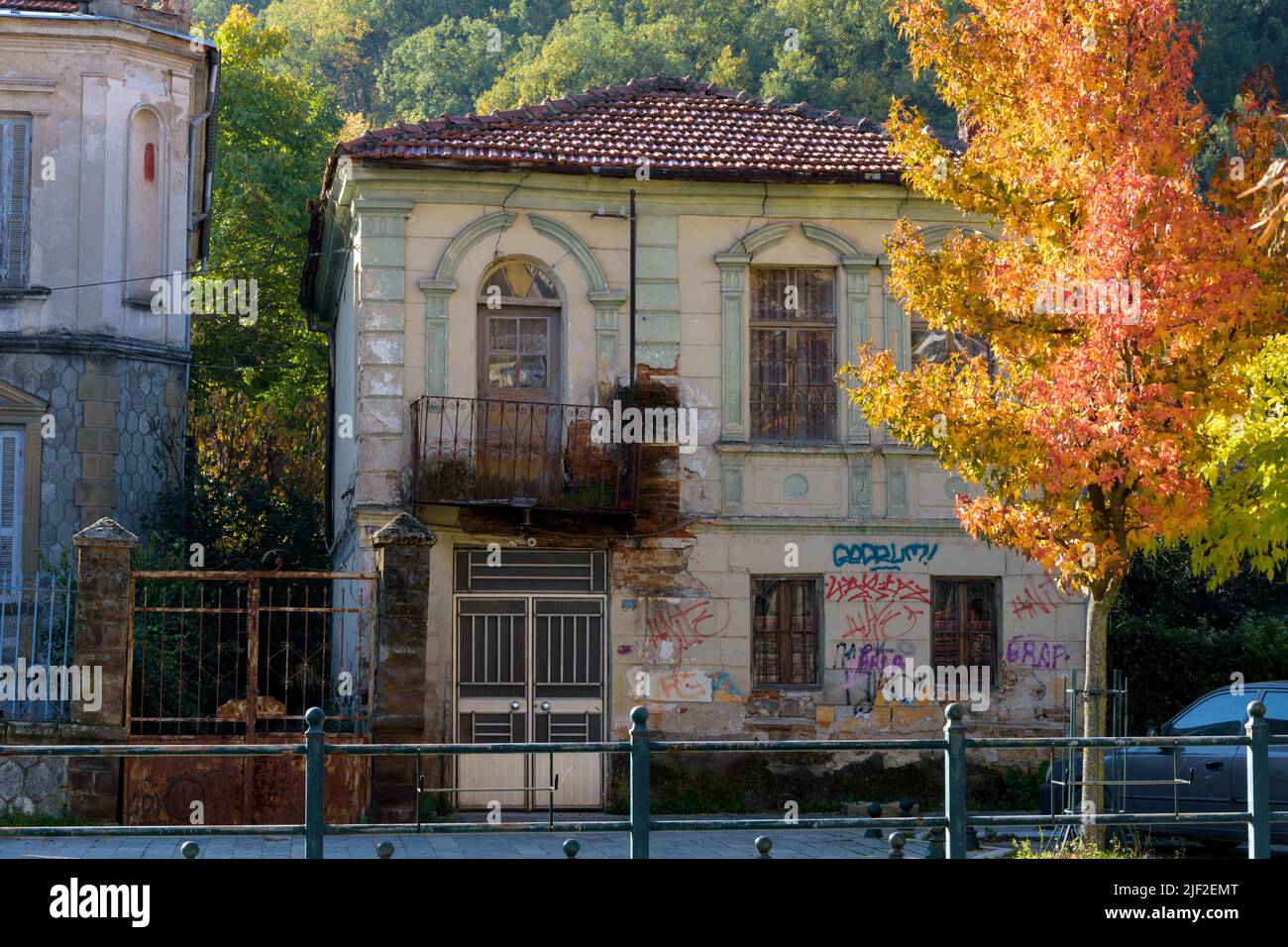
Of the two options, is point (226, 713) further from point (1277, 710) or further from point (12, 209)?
point (1277, 710)

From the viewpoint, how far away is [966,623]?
20.6m

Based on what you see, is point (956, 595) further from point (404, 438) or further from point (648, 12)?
point (648, 12)

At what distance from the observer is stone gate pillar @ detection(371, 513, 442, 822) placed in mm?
16469

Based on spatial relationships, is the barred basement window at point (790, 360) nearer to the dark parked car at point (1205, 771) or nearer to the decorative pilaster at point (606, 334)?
the decorative pilaster at point (606, 334)

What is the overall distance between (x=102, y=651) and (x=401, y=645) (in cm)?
278

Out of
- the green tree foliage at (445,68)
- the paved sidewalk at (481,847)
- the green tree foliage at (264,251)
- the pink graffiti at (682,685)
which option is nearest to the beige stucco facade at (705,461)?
the pink graffiti at (682,685)

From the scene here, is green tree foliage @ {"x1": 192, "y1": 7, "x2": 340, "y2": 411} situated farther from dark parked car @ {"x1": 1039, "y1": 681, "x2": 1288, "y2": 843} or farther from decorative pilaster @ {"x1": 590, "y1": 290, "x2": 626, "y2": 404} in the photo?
dark parked car @ {"x1": 1039, "y1": 681, "x2": 1288, "y2": 843}

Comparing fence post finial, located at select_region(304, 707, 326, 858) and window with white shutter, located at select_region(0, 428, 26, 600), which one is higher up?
window with white shutter, located at select_region(0, 428, 26, 600)

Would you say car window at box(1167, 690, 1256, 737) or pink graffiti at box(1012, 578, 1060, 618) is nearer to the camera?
car window at box(1167, 690, 1256, 737)

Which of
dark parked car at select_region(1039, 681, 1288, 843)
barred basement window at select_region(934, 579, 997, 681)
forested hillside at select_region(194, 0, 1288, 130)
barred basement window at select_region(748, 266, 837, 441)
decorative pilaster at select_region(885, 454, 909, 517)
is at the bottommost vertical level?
dark parked car at select_region(1039, 681, 1288, 843)

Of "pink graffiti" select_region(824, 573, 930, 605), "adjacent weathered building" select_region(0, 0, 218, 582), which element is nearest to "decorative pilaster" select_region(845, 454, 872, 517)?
"pink graffiti" select_region(824, 573, 930, 605)

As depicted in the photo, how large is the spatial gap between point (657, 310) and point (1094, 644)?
763cm

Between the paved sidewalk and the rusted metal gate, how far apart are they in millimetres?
708

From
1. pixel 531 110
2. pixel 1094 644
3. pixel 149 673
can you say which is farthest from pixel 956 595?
pixel 149 673
